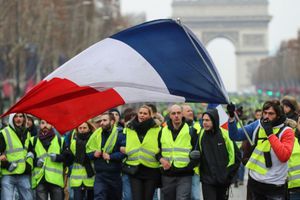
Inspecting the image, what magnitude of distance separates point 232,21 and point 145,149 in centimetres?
12935

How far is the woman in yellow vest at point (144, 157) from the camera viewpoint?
43.2 feet

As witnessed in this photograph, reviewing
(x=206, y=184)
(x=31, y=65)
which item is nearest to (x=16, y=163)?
(x=206, y=184)

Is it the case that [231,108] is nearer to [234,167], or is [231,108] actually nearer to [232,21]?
[234,167]

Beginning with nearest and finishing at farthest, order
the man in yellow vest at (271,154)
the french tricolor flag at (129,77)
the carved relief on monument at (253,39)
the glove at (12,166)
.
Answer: the man in yellow vest at (271,154) → the french tricolor flag at (129,77) → the glove at (12,166) → the carved relief on monument at (253,39)

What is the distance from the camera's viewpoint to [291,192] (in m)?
11.7

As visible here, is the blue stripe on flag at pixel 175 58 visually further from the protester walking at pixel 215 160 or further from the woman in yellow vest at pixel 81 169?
the woman in yellow vest at pixel 81 169

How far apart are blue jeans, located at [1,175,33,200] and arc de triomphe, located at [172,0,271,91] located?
397ft

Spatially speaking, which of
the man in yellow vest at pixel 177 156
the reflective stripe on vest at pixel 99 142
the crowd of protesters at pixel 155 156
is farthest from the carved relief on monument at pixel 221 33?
the man in yellow vest at pixel 177 156

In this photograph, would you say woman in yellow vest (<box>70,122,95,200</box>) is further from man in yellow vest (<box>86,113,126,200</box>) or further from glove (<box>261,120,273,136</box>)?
glove (<box>261,120,273,136</box>)

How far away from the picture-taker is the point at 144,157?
13227 millimetres

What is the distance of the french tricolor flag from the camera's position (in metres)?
11.1

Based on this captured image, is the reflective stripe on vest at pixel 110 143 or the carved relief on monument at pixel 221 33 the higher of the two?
the carved relief on monument at pixel 221 33

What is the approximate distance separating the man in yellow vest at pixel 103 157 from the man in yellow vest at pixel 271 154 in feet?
8.94

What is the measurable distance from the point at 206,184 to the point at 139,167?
3.87 ft
